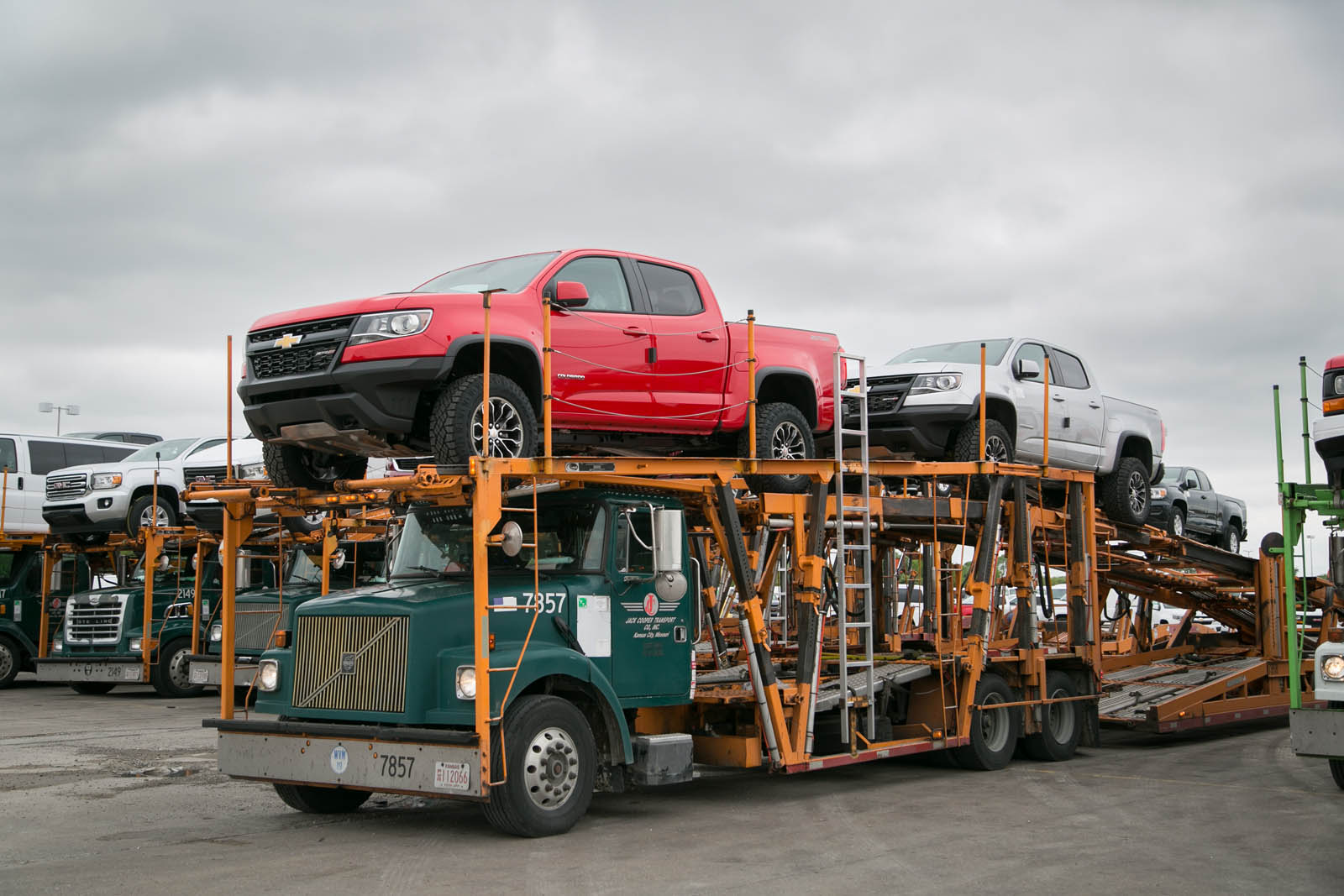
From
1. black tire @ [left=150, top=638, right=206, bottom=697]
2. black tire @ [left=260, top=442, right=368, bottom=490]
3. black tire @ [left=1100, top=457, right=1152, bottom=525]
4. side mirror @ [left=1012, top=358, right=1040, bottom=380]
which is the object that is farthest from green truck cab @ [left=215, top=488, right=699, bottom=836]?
black tire @ [left=150, top=638, right=206, bottom=697]

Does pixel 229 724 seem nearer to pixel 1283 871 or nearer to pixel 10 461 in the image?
pixel 1283 871

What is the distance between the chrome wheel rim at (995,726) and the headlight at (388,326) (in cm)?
635

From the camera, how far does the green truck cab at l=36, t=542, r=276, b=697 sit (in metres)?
19.7

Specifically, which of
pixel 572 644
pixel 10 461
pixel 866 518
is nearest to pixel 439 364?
pixel 572 644

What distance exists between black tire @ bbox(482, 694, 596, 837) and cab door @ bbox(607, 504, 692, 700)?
725 millimetres

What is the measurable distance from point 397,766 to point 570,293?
329cm

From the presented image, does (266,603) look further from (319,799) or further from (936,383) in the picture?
(936,383)

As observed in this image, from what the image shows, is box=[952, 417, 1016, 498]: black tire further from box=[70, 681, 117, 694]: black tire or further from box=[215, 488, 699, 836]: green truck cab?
box=[70, 681, 117, 694]: black tire

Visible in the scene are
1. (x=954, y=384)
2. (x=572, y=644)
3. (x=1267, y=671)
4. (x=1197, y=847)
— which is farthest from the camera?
(x=1267, y=671)

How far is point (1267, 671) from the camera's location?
15773mm

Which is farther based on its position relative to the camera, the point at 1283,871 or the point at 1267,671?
the point at 1267,671

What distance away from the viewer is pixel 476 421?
8953 mm

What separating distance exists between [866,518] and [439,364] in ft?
12.4

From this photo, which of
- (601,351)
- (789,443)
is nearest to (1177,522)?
(789,443)
